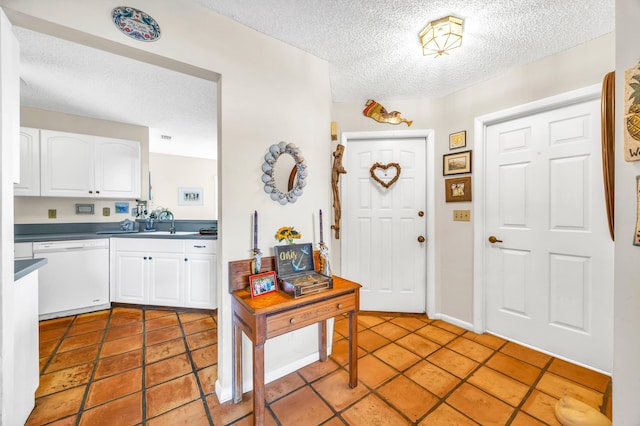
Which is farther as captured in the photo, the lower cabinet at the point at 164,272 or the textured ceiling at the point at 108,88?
A: the lower cabinet at the point at 164,272

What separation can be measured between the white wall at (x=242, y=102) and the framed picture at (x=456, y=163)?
1.32 metres

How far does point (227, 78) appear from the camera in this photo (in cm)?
152

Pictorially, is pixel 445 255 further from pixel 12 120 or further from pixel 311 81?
pixel 12 120

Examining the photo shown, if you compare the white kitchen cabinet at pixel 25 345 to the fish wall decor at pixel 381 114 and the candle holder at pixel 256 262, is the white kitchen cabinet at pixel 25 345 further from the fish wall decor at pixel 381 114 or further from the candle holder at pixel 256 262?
the fish wall decor at pixel 381 114

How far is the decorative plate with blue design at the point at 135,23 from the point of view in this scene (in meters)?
1.23

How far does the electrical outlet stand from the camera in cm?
233

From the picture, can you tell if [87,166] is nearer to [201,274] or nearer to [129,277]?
[129,277]

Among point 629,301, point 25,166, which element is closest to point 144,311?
point 25,166

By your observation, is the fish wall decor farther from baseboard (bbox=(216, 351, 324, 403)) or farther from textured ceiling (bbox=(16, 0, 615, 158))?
baseboard (bbox=(216, 351, 324, 403))

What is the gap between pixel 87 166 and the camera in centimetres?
301

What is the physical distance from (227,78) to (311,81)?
25.6 inches

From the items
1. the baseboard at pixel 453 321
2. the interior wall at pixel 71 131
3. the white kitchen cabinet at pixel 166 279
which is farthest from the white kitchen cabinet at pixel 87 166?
the baseboard at pixel 453 321

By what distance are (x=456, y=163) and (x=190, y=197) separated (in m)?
5.26

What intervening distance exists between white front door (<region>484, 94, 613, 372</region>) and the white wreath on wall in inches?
69.2
